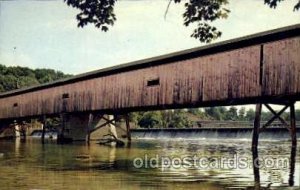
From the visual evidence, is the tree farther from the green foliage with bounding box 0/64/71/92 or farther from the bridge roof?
the green foliage with bounding box 0/64/71/92

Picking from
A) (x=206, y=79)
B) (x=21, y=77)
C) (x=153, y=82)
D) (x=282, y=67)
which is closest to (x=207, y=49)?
(x=206, y=79)

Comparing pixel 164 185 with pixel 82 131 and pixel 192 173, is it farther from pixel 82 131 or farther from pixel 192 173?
pixel 82 131

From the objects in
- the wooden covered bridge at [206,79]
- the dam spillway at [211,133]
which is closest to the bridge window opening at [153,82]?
the wooden covered bridge at [206,79]

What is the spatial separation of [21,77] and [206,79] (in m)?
67.4

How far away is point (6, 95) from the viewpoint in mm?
33312

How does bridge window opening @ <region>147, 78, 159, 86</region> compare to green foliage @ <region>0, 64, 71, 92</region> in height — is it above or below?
below

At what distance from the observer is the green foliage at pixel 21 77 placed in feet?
238

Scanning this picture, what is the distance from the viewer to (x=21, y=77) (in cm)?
7819

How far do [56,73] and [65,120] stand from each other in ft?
258

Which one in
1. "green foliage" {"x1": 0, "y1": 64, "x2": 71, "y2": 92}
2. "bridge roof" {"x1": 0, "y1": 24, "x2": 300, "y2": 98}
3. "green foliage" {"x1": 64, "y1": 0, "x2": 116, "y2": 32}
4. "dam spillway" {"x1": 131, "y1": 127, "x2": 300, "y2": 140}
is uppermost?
"green foliage" {"x1": 0, "y1": 64, "x2": 71, "y2": 92}

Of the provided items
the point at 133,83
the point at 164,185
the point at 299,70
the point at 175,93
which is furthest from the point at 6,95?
the point at 164,185

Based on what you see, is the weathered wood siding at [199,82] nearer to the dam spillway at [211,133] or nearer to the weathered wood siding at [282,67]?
the weathered wood siding at [282,67]

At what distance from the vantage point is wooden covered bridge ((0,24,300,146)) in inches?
549

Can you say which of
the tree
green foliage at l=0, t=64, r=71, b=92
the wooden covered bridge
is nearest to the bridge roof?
the wooden covered bridge
